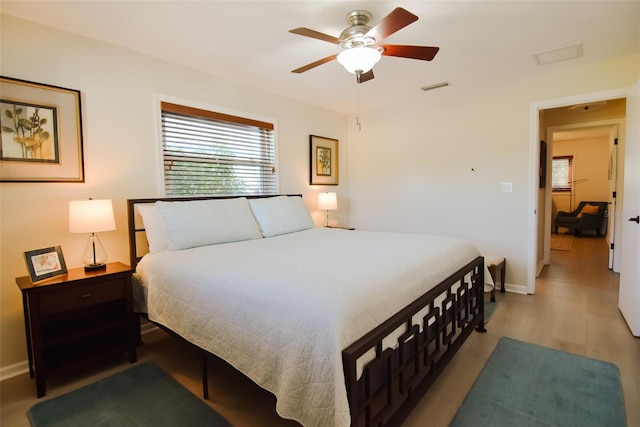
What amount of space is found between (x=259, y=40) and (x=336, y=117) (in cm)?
238

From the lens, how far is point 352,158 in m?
4.98

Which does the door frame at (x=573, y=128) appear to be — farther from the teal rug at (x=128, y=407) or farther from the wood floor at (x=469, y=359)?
the teal rug at (x=128, y=407)

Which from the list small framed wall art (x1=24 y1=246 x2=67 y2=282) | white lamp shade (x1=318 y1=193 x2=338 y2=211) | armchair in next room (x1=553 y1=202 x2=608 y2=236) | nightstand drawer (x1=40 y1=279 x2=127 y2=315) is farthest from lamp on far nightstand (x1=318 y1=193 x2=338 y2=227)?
armchair in next room (x1=553 y1=202 x2=608 y2=236)

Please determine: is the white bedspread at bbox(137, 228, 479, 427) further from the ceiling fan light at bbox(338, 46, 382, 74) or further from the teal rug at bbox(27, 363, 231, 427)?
the ceiling fan light at bbox(338, 46, 382, 74)

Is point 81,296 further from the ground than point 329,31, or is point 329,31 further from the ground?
point 329,31

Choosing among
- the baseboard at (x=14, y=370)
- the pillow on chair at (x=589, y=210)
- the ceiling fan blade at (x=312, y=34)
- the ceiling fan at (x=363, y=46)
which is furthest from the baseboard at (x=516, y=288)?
the pillow on chair at (x=589, y=210)

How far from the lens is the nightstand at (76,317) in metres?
1.88

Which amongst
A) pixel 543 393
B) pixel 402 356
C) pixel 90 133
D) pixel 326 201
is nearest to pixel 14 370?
pixel 90 133

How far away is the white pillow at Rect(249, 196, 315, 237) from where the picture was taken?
121 inches

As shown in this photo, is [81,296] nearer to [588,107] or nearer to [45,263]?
[45,263]

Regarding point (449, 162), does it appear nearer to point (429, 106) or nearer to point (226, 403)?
point (429, 106)

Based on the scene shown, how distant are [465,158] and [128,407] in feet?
13.1

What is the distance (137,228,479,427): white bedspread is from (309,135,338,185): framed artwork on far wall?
6.86 ft

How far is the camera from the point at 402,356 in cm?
149
